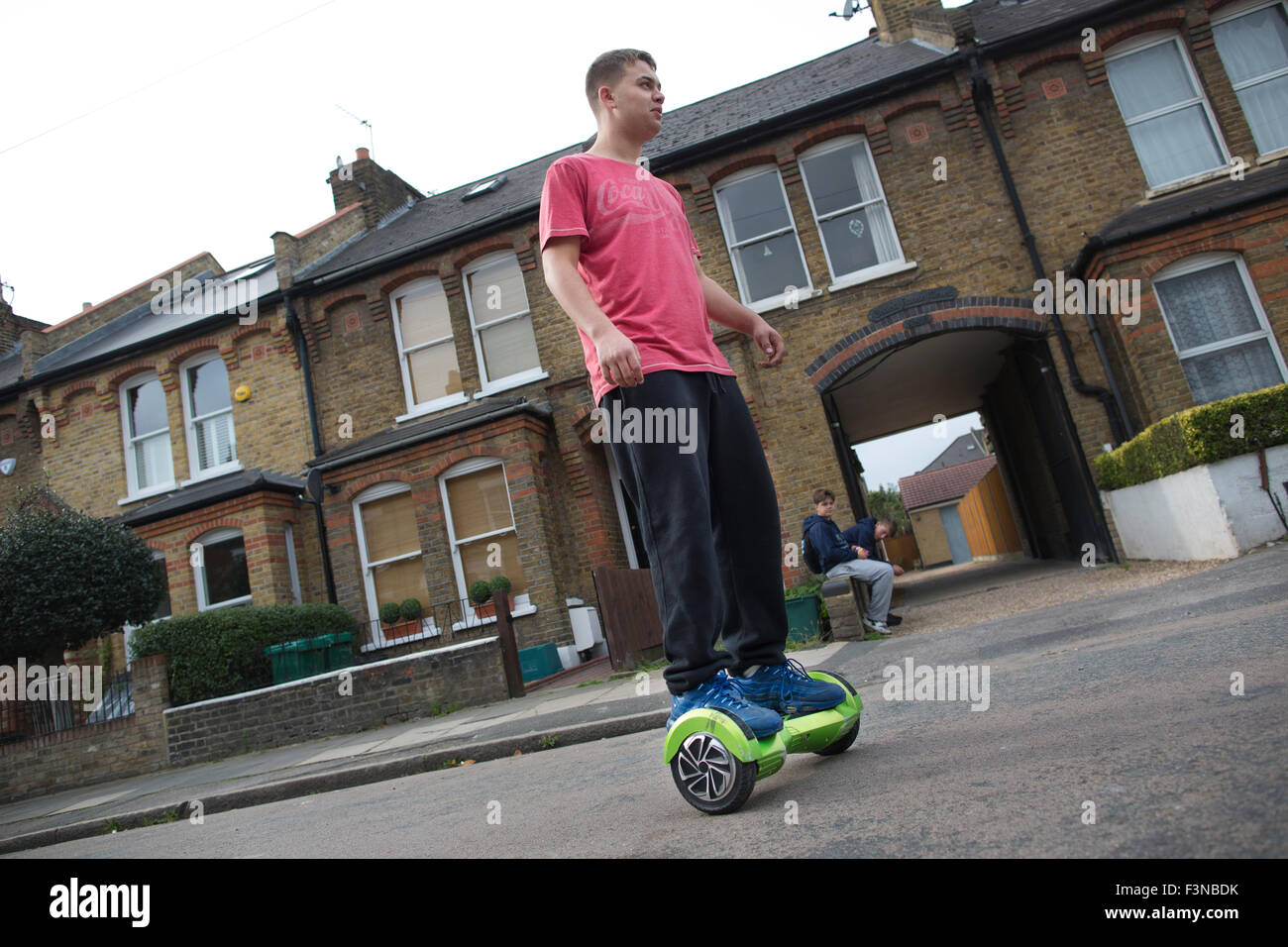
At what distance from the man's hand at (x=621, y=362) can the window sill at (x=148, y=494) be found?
14.9 meters

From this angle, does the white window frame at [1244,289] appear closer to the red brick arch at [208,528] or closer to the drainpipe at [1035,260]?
the drainpipe at [1035,260]

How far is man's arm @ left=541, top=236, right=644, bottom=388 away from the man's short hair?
0.68 meters

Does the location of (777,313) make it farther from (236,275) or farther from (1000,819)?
(236,275)

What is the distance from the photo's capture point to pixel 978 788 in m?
1.83

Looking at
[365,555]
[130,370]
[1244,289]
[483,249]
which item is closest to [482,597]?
[365,555]

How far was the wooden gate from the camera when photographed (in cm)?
930

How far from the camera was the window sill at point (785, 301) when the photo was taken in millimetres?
11961

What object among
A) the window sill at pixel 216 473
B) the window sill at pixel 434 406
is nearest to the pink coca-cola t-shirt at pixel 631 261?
the window sill at pixel 434 406

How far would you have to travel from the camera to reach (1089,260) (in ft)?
34.7

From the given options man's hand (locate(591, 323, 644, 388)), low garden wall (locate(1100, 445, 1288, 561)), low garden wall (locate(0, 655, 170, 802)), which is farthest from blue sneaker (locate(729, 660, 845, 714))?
low garden wall (locate(0, 655, 170, 802))

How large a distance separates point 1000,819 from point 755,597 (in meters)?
1.08

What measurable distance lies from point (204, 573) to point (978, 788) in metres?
13.8

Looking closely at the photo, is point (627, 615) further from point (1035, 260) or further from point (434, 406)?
point (1035, 260)
